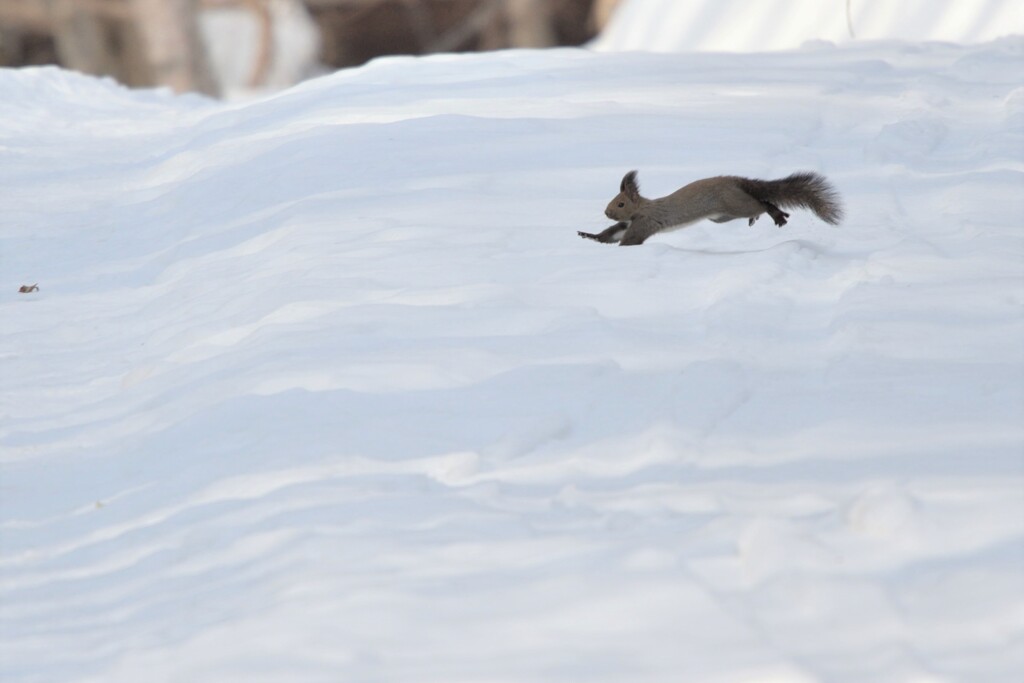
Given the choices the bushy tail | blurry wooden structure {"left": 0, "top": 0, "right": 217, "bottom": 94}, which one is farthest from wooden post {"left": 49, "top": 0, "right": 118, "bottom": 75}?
the bushy tail

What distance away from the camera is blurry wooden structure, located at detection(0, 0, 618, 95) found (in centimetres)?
1780

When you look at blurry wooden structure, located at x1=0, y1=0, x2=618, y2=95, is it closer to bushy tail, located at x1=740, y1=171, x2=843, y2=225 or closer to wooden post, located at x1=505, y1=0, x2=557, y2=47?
Result: wooden post, located at x1=505, y1=0, x2=557, y2=47

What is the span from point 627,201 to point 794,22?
8.26m

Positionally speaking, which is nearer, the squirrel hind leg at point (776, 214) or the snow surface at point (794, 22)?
the squirrel hind leg at point (776, 214)

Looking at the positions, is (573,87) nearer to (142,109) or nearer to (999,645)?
(142,109)

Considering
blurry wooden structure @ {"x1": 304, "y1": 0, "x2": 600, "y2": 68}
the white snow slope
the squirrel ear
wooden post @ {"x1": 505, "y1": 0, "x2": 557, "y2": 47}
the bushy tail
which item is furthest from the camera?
blurry wooden structure @ {"x1": 304, "y1": 0, "x2": 600, "y2": 68}

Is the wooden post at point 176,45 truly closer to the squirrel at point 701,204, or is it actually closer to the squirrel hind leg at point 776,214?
the squirrel at point 701,204

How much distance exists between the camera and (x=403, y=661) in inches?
92.4

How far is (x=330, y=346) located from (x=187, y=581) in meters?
1.16

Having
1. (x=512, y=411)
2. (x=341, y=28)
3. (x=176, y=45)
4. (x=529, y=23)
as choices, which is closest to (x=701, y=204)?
(x=512, y=411)

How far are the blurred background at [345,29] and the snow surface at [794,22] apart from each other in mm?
17

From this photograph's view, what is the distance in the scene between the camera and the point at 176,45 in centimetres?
1395

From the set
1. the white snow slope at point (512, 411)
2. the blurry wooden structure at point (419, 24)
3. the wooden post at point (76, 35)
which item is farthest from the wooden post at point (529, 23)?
the white snow slope at point (512, 411)

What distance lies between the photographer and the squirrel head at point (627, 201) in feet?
15.7
